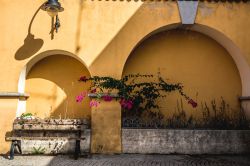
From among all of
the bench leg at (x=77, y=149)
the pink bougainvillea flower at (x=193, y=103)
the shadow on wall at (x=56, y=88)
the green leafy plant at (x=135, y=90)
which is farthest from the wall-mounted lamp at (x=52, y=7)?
the pink bougainvillea flower at (x=193, y=103)

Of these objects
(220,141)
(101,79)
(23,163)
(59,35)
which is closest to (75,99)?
(101,79)

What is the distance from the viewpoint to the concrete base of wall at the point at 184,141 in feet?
20.5

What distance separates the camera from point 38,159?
5.66 meters

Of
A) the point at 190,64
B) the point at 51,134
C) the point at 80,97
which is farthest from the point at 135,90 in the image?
the point at 51,134

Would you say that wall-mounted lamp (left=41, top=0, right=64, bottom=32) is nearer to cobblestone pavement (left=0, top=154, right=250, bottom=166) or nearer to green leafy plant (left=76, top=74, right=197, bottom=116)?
green leafy plant (left=76, top=74, right=197, bottom=116)

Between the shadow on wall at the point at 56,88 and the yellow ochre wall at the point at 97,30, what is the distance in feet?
2.22

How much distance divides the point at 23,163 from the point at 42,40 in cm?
312

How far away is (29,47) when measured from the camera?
6.60 meters

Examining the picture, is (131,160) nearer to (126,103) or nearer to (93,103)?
(126,103)

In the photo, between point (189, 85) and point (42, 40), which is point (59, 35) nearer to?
point (42, 40)

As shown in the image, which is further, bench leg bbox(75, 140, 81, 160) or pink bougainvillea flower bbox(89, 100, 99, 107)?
pink bougainvillea flower bbox(89, 100, 99, 107)

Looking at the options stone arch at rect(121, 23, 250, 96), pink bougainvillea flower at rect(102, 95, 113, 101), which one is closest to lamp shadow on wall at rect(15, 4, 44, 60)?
pink bougainvillea flower at rect(102, 95, 113, 101)

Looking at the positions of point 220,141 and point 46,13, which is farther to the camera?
point 46,13

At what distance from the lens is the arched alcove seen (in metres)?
7.46
